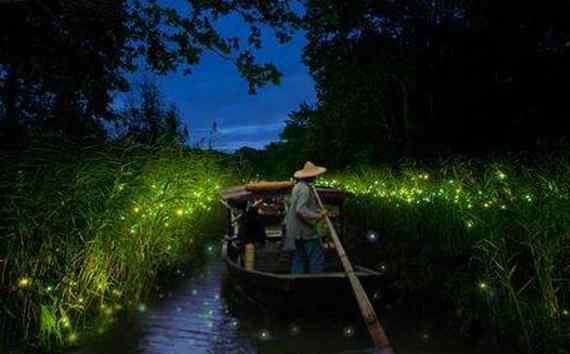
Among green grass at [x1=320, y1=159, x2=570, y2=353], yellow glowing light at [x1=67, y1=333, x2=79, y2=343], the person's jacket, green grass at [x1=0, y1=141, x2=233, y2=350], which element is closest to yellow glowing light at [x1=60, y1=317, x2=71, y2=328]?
green grass at [x1=0, y1=141, x2=233, y2=350]

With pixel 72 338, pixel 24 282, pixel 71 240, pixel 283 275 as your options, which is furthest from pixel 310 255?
pixel 24 282

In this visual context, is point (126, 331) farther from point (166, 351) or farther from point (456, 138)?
point (456, 138)

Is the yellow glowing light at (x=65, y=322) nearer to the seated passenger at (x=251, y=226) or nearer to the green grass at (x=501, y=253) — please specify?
the green grass at (x=501, y=253)

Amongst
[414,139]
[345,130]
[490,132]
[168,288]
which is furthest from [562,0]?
[168,288]

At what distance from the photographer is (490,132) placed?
86.9 ft

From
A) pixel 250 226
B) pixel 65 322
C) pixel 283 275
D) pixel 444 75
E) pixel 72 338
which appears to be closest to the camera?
pixel 65 322

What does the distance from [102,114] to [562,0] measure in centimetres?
1716

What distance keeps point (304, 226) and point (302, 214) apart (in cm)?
39

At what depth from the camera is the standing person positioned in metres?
10.5

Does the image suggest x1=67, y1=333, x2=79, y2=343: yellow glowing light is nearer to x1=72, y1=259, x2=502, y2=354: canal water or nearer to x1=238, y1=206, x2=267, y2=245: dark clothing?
x1=72, y1=259, x2=502, y2=354: canal water

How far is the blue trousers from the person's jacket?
0.10 m

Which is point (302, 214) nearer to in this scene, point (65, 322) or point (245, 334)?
point (245, 334)

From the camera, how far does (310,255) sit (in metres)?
10.8

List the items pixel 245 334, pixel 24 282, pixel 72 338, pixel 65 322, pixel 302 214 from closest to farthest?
1. pixel 24 282
2. pixel 65 322
3. pixel 72 338
4. pixel 245 334
5. pixel 302 214
